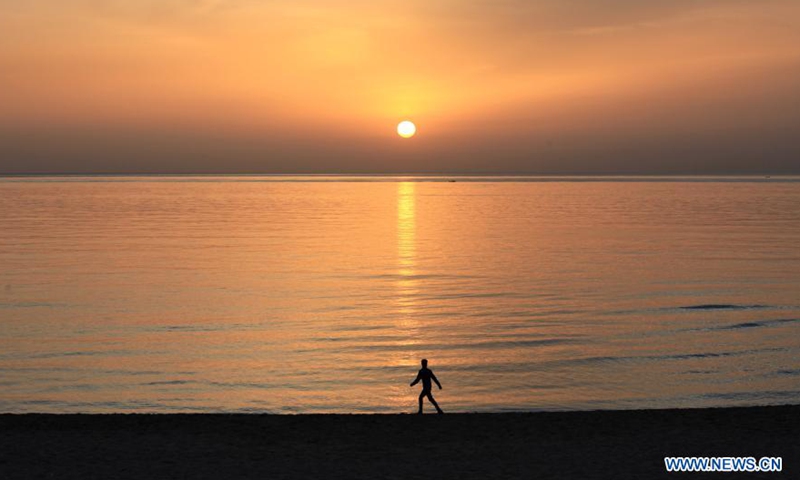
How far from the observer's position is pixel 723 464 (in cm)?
1788

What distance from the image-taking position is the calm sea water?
93.1 feet

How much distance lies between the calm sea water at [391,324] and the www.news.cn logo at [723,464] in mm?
8744

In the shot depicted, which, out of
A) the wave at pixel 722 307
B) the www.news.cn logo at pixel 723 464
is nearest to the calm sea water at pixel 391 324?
the wave at pixel 722 307

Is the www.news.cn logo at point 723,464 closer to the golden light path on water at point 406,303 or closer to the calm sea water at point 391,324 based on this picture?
the calm sea water at point 391,324

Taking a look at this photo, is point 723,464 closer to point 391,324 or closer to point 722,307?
point 391,324

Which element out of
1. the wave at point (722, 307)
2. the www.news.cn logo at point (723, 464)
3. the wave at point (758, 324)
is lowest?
the www.news.cn logo at point (723, 464)

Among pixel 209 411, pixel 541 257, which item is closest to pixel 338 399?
pixel 209 411

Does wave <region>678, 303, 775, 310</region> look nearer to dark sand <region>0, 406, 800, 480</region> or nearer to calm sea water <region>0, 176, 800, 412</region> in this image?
calm sea water <region>0, 176, 800, 412</region>

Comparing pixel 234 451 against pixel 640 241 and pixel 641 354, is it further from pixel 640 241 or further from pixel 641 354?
pixel 640 241

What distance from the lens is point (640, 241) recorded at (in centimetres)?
8588

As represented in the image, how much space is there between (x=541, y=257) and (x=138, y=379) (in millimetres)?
45750

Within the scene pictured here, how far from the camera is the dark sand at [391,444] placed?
17.4 m

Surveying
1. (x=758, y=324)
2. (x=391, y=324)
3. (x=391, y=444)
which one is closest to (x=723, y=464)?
(x=391, y=444)

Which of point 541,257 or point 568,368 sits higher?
point 541,257
